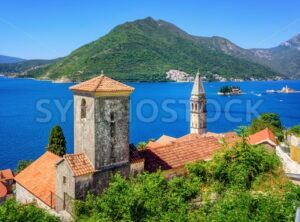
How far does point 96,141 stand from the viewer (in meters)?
18.5

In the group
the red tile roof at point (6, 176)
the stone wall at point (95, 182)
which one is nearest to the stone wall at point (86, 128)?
the stone wall at point (95, 182)

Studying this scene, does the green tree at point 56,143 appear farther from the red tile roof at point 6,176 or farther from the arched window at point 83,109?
the arched window at point 83,109

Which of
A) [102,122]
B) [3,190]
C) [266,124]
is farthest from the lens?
[266,124]

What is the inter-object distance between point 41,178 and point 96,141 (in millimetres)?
6282

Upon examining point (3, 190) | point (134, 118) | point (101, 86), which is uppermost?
point (101, 86)

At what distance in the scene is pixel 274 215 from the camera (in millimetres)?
10820

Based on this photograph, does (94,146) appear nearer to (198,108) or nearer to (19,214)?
(19,214)

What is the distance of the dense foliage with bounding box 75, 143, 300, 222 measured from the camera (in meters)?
11.6

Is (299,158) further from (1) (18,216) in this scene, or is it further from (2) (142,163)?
(1) (18,216)

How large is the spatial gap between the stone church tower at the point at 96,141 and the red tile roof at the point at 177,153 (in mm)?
2453

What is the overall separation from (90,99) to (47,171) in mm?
7109

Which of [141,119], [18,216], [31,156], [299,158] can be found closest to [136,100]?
[141,119]

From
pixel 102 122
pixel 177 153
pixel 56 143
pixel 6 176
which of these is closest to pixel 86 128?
pixel 102 122

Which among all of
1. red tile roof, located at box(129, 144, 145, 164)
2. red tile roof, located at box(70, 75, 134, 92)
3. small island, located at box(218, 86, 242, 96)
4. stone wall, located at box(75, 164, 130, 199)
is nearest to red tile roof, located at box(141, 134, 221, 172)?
red tile roof, located at box(129, 144, 145, 164)
